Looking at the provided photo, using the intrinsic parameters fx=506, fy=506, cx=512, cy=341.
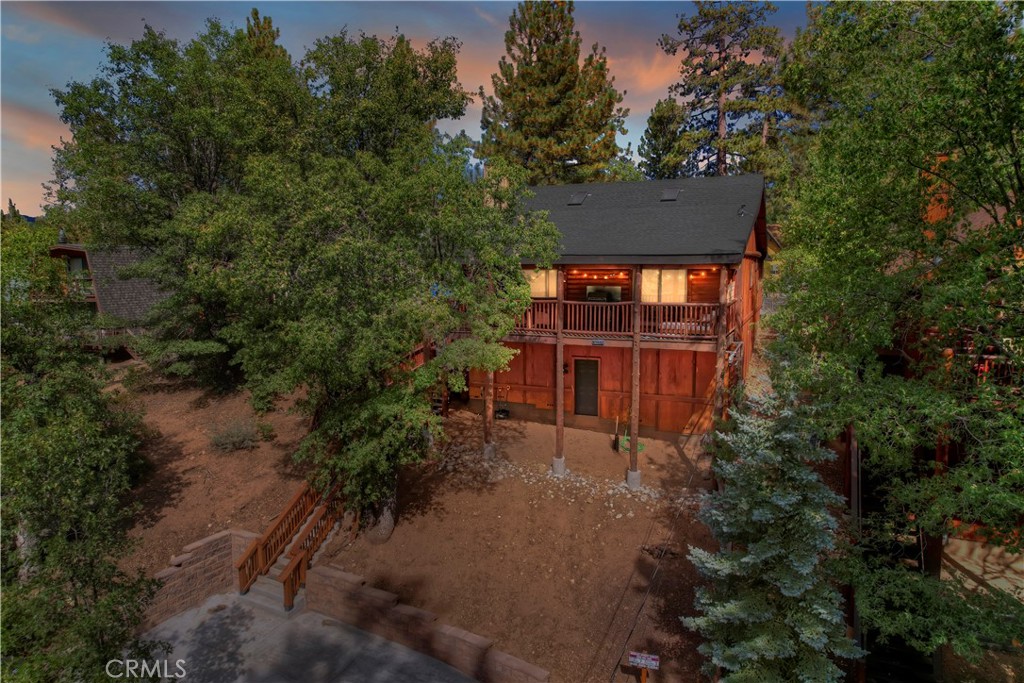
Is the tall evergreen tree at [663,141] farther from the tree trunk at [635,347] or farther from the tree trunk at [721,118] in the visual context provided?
the tree trunk at [635,347]

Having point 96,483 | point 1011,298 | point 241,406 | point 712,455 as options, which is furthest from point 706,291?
point 241,406

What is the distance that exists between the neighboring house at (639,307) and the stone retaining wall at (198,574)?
26.9 ft

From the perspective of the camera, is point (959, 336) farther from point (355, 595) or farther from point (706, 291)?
point (355, 595)

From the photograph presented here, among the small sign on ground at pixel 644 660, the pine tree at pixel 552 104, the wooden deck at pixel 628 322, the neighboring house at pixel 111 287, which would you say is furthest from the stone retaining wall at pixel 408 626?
the pine tree at pixel 552 104

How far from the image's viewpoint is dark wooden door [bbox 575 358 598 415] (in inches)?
739

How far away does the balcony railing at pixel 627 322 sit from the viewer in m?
14.8

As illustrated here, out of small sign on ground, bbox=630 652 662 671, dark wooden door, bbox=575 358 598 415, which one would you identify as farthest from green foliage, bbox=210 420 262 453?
small sign on ground, bbox=630 652 662 671

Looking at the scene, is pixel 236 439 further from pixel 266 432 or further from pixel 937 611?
pixel 937 611

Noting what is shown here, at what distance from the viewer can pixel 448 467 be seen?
1614 centimetres

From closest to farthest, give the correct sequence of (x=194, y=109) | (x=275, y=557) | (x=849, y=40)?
(x=849, y=40) < (x=275, y=557) < (x=194, y=109)

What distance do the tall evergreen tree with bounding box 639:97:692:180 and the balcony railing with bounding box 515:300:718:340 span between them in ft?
74.3

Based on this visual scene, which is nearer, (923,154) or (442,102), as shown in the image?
(923,154)

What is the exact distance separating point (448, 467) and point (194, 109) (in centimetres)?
1685

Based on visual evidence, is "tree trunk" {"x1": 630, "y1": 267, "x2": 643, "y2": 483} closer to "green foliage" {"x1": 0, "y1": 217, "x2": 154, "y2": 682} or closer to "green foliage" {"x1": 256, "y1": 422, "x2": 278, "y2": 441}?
"green foliage" {"x1": 256, "y1": 422, "x2": 278, "y2": 441}
